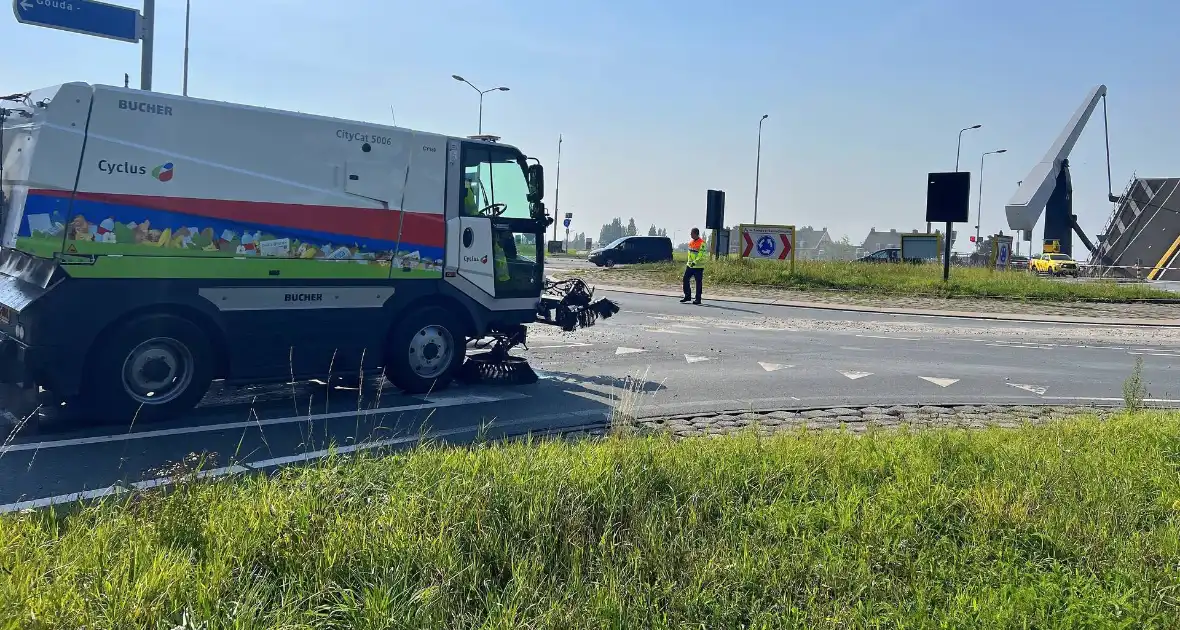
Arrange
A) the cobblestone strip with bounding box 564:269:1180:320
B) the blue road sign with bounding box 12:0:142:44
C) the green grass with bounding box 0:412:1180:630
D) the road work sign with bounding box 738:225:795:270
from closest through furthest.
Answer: the green grass with bounding box 0:412:1180:630, the blue road sign with bounding box 12:0:142:44, the cobblestone strip with bounding box 564:269:1180:320, the road work sign with bounding box 738:225:795:270

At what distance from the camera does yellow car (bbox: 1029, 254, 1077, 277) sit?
50188 mm

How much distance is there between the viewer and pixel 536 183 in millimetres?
9914

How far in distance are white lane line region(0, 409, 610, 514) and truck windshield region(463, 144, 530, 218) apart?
2.61m

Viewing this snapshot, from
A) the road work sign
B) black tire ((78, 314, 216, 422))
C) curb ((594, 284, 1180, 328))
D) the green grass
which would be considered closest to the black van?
the road work sign

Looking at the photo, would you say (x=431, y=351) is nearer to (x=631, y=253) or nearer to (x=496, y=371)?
(x=496, y=371)

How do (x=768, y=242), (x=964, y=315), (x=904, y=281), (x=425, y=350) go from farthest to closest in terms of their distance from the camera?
(x=768, y=242)
(x=904, y=281)
(x=964, y=315)
(x=425, y=350)

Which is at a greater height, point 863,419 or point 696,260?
point 696,260

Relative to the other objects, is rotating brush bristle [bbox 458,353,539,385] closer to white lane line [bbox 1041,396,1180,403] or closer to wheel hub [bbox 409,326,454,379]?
wheel hub [bbox 409,326,454,379]

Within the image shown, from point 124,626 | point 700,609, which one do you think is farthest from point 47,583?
point 700,609

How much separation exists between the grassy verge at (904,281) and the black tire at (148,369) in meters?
22.0

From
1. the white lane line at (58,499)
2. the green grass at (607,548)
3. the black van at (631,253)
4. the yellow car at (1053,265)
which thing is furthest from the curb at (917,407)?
the yellow car at (1053,265)

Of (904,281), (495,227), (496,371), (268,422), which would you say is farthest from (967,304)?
(268,422)

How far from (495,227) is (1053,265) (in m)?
51.1

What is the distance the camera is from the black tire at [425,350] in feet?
29.1
